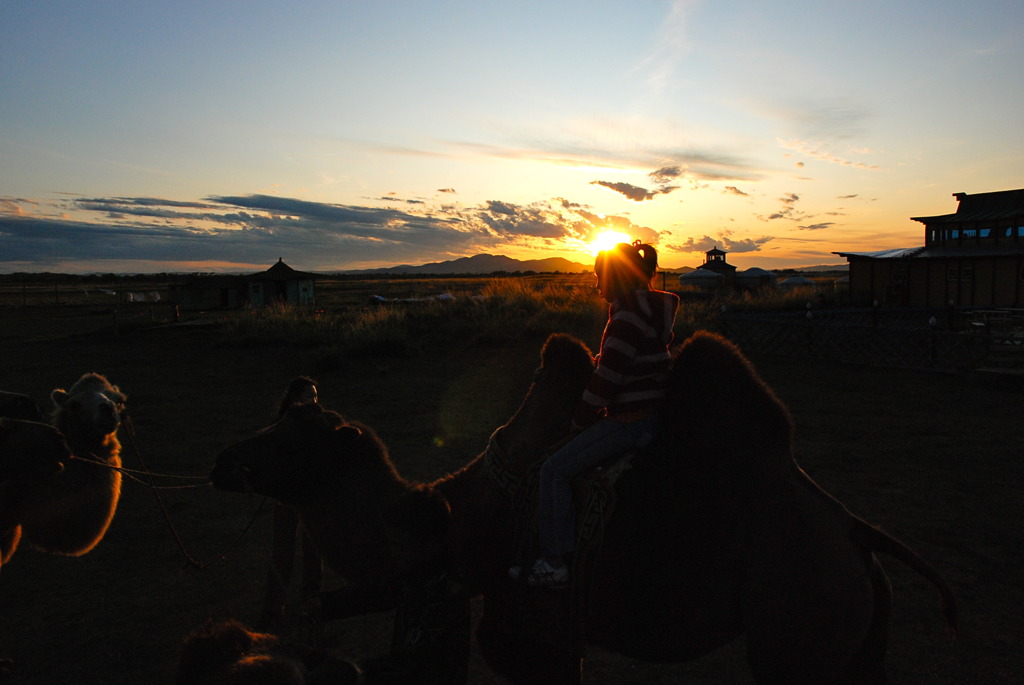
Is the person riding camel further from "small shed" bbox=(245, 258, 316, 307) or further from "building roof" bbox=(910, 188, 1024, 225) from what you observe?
"small shed" bbox=(245, 258, 316, 307)

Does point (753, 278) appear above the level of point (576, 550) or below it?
above

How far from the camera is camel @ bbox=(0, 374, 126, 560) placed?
4496 mm

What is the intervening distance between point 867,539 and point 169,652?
5024mm

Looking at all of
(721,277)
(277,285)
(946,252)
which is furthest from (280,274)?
(946,252)

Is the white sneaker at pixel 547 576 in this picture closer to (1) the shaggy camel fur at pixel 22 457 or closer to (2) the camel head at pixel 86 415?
(1) the shaggy camel fur at pixel 22 457

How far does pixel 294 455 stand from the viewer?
3.34m

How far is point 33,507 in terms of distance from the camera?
454 cm

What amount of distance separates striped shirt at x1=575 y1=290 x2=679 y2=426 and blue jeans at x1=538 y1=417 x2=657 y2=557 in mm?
86

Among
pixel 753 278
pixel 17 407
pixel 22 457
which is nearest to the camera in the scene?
pixel 22 457

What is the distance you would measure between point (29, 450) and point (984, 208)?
4918 cm

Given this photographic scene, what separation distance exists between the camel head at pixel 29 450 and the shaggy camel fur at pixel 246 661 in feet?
10.4

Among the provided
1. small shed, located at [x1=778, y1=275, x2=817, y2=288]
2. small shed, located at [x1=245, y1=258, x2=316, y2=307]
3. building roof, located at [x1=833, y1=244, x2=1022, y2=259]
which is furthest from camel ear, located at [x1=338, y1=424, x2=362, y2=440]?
small shed, located at [x1=778, y1=275, x2=817, y2=288]

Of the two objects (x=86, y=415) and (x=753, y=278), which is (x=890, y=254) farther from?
(x=86, y=415)

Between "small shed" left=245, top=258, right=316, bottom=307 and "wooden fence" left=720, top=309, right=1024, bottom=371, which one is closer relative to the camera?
"wooden fence" left=720, top=309, right=1024, bottom=371
